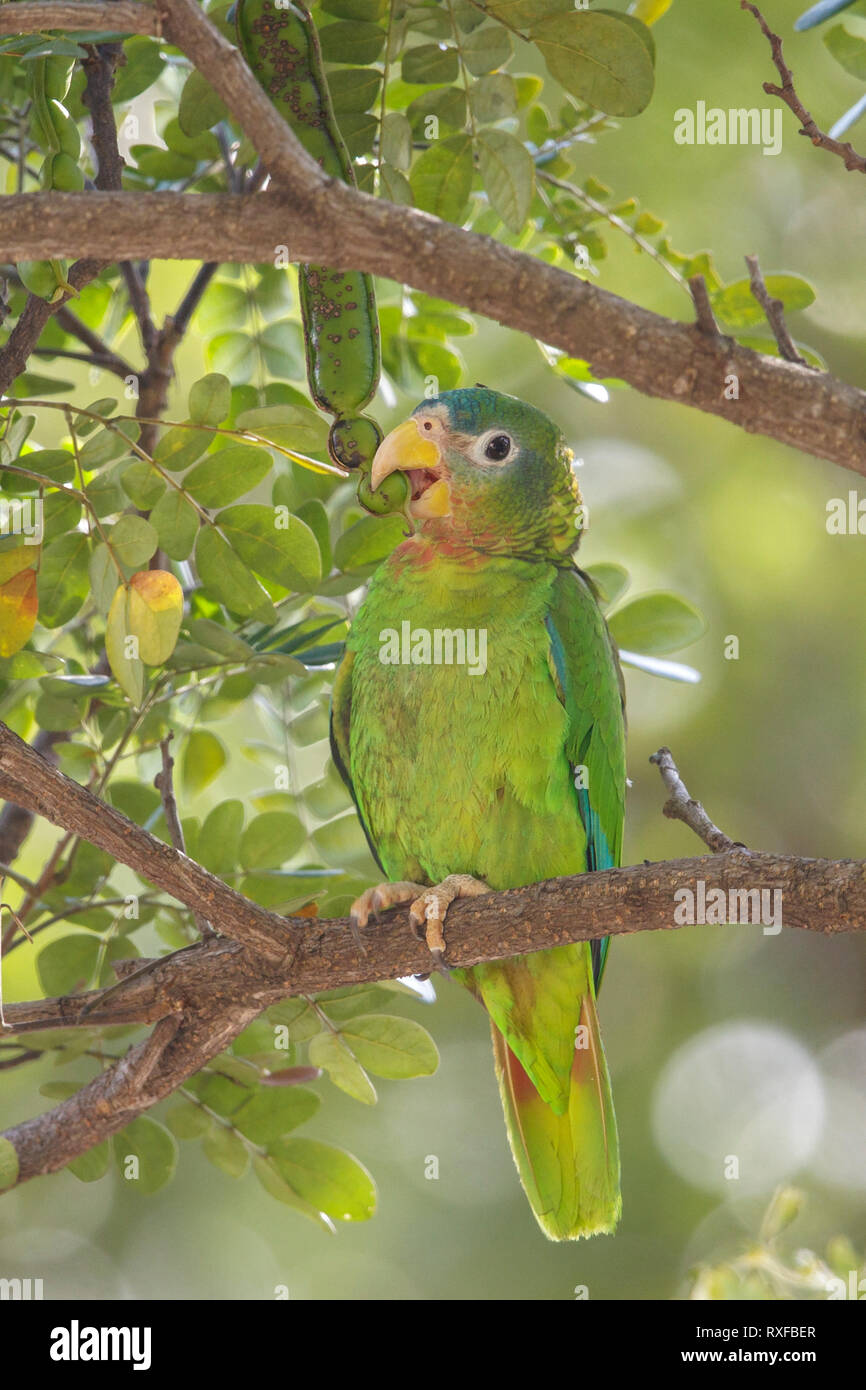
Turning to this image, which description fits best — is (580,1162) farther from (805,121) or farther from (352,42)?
(352,42)

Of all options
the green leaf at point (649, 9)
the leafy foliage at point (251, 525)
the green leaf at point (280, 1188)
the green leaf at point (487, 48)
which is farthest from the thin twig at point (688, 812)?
the green leaf at point (649, 9)

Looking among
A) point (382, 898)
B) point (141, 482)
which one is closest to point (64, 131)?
point (141, 482)

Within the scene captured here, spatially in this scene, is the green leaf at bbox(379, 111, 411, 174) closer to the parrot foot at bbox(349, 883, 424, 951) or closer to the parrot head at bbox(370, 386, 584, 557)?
the parrot head at bbox(370, 386, 584, 557)

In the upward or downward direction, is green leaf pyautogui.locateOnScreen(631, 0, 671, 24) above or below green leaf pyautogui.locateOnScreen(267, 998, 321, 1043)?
above

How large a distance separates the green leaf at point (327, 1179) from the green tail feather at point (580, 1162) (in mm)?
429

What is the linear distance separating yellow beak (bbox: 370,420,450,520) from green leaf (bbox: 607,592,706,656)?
493mm

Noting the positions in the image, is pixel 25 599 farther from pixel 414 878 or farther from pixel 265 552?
pixel 414 878

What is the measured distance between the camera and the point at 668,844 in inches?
241

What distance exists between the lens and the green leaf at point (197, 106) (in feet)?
7.78

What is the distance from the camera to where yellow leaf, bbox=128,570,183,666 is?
2039 mm

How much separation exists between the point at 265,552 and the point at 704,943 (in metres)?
4.86

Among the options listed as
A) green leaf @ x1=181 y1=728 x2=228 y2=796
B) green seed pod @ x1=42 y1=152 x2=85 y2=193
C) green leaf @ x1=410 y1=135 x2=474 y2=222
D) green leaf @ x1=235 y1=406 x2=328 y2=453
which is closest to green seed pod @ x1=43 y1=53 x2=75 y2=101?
green seed pod @ x1=42 y1=152 x2=85 y2=193

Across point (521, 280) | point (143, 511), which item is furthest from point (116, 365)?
point (521, 280)

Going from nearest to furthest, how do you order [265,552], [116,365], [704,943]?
[265,552]
[116,365]
[704,943]
